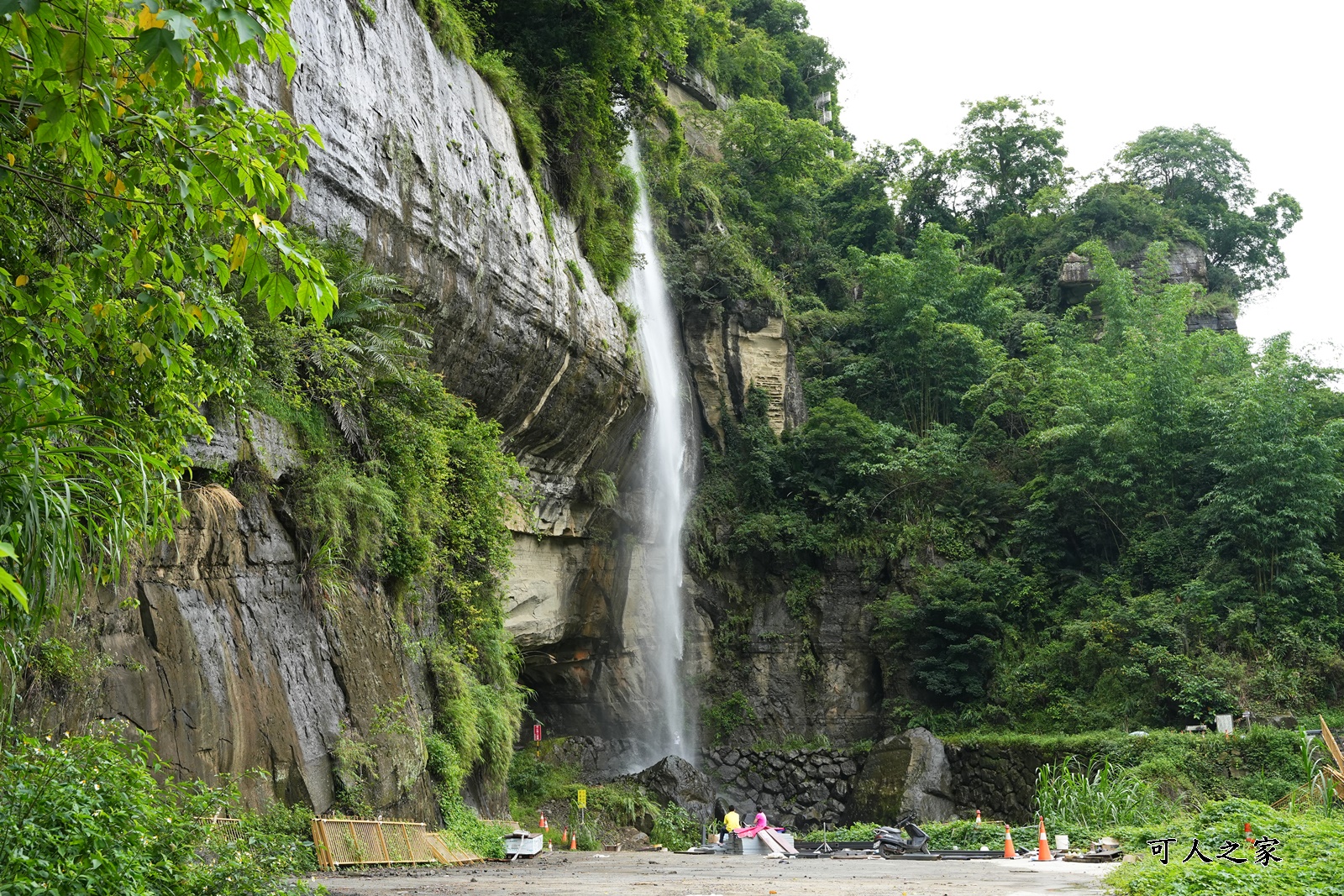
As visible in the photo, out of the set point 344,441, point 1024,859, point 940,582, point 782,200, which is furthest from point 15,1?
point 782,200

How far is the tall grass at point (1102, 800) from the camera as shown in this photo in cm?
1510

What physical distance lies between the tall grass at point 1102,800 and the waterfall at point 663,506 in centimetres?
868

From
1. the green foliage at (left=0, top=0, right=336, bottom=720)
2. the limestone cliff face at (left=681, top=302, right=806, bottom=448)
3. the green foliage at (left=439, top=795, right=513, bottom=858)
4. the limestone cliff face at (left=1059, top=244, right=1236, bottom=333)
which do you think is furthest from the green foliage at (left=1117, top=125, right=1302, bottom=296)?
the green foliage at (left=0, top=0, right=336, bottom=720)

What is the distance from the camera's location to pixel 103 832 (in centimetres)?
454

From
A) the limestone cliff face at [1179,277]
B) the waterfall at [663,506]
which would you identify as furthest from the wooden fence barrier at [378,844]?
the limestone cliff face at [1179,277]

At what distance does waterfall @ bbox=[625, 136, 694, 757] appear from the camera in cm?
2277

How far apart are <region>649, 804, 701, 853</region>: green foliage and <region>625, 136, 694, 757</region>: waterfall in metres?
3.90

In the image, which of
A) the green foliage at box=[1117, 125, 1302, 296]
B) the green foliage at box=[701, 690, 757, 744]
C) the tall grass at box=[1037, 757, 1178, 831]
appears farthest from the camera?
the green foliage at box=[1117, 125, 1302, 296]

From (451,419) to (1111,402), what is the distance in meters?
17.1

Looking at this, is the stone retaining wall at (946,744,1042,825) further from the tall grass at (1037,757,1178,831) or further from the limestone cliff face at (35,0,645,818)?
the limestone cliff face at (35,0,645,818)

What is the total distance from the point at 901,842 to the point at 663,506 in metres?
11.1

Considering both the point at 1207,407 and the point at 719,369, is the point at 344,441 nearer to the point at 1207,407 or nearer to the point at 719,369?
the point at 719,369

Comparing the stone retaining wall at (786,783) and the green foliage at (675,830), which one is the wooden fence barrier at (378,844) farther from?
the stone retaining wall at (786,783)

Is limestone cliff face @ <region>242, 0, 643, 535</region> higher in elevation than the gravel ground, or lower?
higher
